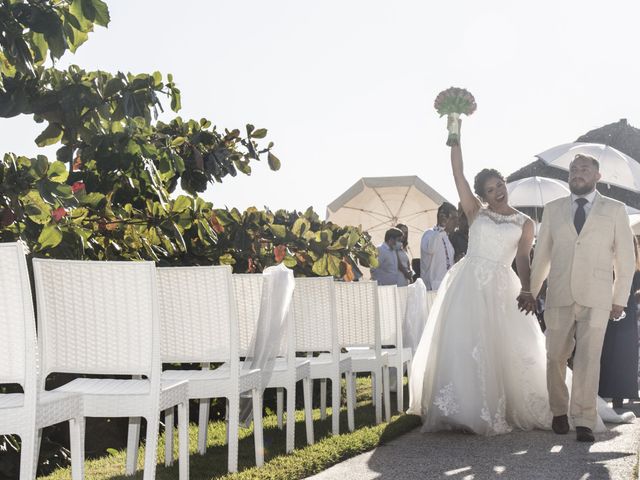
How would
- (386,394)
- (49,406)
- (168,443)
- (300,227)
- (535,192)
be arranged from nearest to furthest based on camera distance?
(49,406) → (168,443) → (300,227) → (386,394) → (535,192)

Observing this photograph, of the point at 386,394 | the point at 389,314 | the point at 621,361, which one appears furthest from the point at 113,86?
the point at 621,361

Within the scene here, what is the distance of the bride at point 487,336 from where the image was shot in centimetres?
702

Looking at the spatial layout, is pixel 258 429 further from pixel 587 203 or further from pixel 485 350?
pixel 587 203

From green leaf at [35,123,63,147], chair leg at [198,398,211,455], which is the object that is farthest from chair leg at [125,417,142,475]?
green leaf at [35,123,63,147]

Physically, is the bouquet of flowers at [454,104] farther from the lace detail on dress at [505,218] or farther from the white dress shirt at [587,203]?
the white dress shirt at [587,203]

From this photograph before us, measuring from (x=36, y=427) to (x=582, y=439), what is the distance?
154 inches

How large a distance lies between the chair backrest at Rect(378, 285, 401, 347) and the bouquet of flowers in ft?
5.41

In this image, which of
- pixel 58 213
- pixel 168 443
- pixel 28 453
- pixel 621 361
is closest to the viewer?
pixel 28 453

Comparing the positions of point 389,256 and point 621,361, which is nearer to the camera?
point 621,361

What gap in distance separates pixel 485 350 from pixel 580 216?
114 cm

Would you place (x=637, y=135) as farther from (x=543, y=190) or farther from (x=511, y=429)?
(x=511, y=429)

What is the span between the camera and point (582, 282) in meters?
6.79

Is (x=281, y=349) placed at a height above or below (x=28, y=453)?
above

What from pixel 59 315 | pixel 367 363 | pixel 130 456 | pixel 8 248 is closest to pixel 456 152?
pixel 367 363
